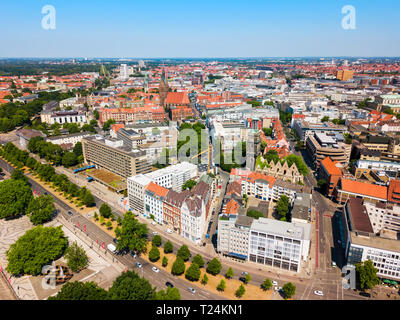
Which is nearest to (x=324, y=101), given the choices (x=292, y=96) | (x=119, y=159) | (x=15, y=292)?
(x=292, y=96)

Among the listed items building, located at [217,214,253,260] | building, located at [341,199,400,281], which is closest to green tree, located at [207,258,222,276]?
building, located at [217,214,253,260]

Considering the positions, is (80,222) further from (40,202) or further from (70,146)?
(70,146)

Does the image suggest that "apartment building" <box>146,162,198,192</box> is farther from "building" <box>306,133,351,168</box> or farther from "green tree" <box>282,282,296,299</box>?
"building" <box>306,133,351,168</box>

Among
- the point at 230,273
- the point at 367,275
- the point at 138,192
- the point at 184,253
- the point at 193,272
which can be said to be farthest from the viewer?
the point at 138,192

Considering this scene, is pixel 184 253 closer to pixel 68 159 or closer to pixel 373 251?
pixel 373 251

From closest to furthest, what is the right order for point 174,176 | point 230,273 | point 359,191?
point 230,273
point 359,191
point 174,176

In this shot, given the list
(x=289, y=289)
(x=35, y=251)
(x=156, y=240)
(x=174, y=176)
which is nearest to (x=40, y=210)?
(x=35, y=251)
